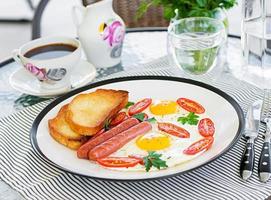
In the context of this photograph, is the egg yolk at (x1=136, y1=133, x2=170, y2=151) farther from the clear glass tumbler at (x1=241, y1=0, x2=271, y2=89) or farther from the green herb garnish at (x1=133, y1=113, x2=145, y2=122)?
the clear glass tumbler at (x1=241, y1=0, x2=271, y2=89)

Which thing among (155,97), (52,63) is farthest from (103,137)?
(52,63)

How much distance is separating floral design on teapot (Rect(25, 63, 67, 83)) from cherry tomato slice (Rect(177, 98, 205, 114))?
322 mm

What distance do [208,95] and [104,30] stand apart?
14.4 inches

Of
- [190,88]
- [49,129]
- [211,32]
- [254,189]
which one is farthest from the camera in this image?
[211,32]

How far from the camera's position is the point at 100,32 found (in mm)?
1424

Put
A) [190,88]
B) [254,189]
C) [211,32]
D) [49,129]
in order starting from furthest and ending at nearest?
[211,32] < [190,88] < [49,129] < [254,189]

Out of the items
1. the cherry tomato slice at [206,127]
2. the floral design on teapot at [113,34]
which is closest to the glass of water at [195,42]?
the floral design on teapot at [113,34]

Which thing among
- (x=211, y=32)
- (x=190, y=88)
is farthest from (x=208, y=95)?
(x=211, y=32)

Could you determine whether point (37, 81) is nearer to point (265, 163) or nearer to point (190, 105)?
point (190, 105)

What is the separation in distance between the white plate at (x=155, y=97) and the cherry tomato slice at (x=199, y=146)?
0.03 ft

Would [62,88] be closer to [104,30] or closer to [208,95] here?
[104,30]

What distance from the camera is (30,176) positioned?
104 cm

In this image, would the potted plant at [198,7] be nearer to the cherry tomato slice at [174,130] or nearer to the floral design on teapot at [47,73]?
the floral design on teapot at [47,73]

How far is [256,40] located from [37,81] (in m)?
0.56
